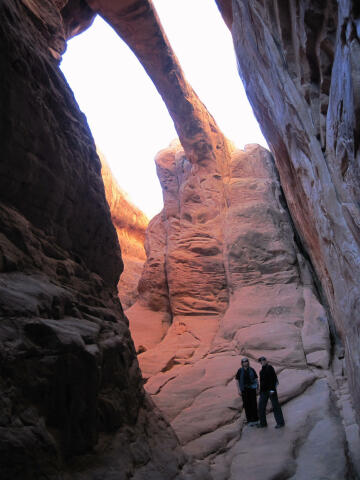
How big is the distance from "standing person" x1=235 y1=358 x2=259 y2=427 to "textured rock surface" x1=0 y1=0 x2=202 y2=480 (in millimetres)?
1447

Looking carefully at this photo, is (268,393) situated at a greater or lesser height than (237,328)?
lesser

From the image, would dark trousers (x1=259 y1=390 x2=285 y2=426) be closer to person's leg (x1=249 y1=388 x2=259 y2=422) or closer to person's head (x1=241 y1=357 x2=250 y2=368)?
person's leg (x1=249 y1=388 x2=259 y2=422)

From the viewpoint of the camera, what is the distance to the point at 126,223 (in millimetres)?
23438

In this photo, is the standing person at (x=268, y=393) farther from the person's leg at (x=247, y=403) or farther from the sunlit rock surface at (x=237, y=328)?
the person's leg at (x=247, y=403)

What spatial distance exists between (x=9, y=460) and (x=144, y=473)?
1583 millimetres

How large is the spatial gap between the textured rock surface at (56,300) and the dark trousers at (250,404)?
4.79ft

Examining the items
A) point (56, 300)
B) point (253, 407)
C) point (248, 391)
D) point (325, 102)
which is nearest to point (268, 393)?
point (248, 391)

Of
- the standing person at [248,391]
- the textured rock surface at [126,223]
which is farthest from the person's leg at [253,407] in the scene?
the textured rock surface at [126,223]

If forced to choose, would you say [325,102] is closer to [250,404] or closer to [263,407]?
[263,407]

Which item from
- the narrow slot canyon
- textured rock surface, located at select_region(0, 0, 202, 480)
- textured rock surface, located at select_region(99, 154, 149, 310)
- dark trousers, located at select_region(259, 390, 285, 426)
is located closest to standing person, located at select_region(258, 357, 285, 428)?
dark trousers, located at select_region(259, 390, 285, 426)

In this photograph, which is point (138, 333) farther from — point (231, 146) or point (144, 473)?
A: point (231, 146)

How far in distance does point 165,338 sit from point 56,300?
737 centimetres

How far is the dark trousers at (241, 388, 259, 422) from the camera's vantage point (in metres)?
5.77

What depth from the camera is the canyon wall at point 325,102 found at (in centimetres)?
257
